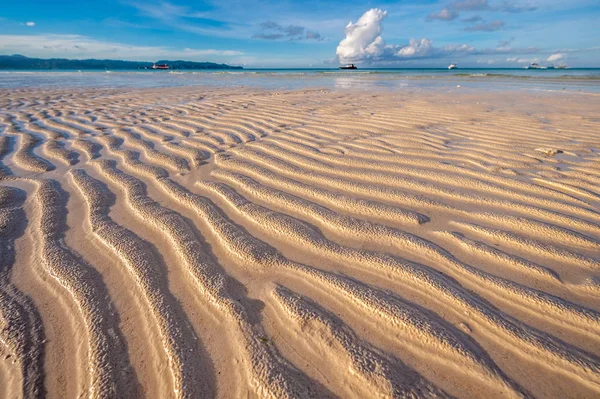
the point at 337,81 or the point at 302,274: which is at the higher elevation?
the point at 302,274

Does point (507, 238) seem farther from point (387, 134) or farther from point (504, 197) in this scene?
point (387, 134)

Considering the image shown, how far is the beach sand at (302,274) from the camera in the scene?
1.05m

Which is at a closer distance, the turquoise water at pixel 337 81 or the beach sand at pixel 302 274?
the beach sand at pixel 302 274

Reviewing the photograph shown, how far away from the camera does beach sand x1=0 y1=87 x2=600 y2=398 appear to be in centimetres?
105

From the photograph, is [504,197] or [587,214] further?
[504,197]

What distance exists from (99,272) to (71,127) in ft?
14.3

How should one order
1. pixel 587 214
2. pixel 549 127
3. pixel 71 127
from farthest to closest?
pixel 71 127, pixel 549 127, pixel 587 214

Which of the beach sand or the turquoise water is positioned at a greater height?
the beach sand

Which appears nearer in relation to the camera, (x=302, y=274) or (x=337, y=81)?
(x=302, y=274)

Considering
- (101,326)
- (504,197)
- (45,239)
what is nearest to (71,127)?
(45,239)

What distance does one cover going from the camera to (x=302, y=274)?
5.02 feet

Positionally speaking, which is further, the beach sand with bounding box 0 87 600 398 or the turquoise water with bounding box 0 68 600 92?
the turquoise water with bounding box 0 68 600 92

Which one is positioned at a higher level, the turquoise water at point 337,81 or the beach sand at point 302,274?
the beach sand at point 302,274

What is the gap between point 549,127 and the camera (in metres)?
4.54
